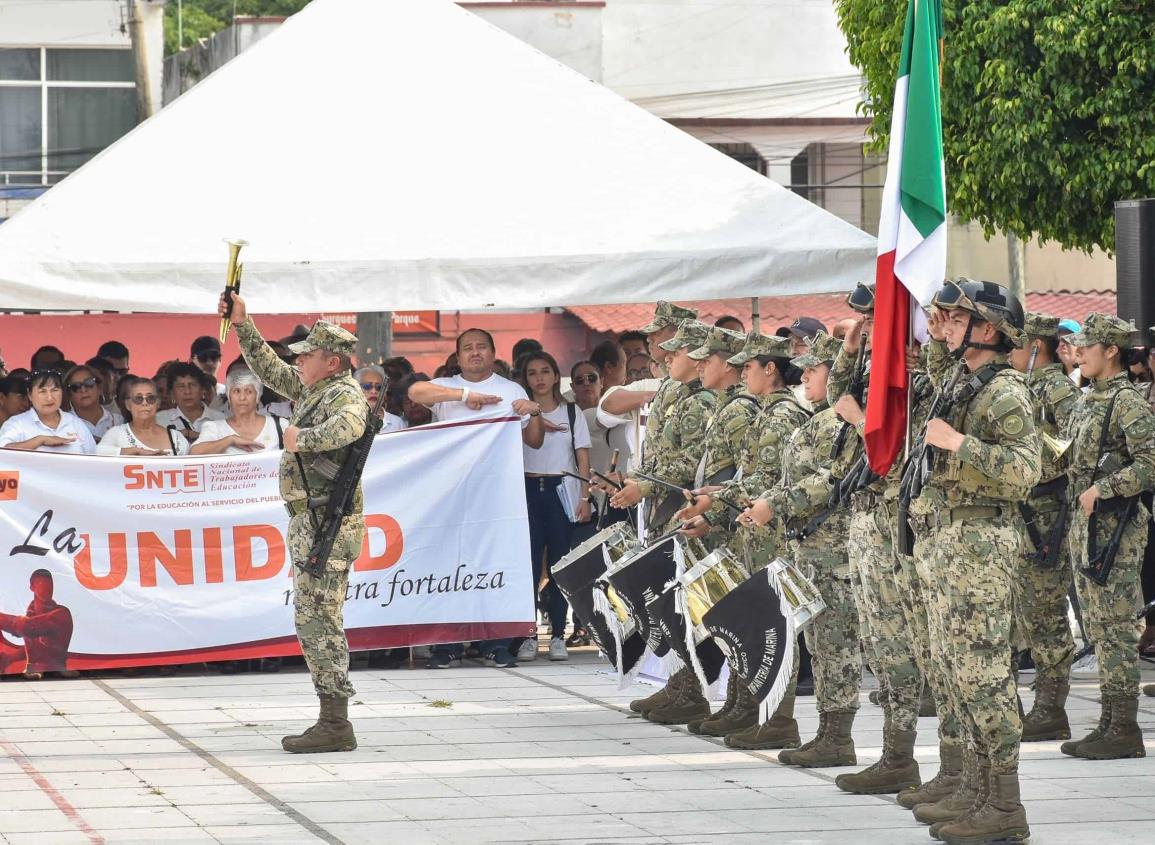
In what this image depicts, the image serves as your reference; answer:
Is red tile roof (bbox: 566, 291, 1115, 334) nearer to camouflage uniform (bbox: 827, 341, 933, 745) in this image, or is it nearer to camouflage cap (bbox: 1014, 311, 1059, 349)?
camouflage cap (bbox: 1014, 311, 1059, 349)

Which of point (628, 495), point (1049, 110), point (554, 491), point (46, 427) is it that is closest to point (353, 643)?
point (554, 491)

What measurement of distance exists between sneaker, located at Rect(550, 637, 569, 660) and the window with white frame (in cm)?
2529

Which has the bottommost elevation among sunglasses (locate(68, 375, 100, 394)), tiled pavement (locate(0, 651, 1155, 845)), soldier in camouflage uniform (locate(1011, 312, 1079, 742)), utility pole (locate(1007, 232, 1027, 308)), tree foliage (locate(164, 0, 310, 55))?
tiled pavement (locate(0, 651, 1155, 845))

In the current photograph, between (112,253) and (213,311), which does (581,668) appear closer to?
(213,311)

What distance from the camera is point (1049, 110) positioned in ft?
56.8

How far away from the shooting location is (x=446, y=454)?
11.6 metres

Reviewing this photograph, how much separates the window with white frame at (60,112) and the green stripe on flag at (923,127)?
95.5 ft

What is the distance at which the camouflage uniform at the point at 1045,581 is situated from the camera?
360 inches

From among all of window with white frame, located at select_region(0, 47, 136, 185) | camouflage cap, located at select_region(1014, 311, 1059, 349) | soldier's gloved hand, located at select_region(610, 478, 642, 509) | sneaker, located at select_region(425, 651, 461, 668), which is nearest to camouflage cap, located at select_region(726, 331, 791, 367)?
soldier's gloved hand, located at select_region(610, 478, 642, 509)

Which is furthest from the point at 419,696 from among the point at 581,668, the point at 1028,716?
the point at 1028,716

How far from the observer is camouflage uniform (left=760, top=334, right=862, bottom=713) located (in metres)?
8.20

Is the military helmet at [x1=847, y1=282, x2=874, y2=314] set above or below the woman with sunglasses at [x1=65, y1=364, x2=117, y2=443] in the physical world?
above

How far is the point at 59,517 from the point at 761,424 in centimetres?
469

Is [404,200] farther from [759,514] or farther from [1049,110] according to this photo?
[1049,110]
